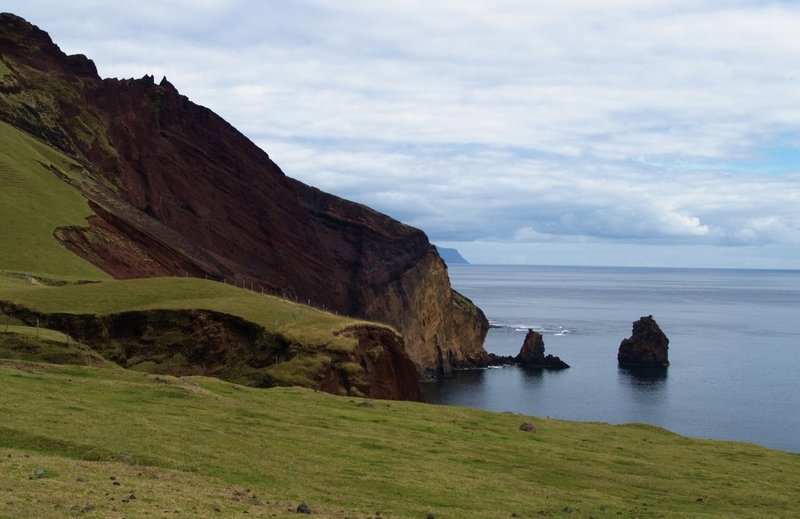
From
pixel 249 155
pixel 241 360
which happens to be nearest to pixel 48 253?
pixel 241 360

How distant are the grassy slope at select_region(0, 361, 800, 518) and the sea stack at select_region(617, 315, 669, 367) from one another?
374ft

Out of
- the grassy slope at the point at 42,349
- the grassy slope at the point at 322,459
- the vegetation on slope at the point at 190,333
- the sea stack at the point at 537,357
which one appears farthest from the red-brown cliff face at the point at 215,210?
the grassy slope at the point at 322,459

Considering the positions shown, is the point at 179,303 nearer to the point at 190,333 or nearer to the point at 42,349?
the point at 190,333

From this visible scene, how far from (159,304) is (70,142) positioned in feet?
241

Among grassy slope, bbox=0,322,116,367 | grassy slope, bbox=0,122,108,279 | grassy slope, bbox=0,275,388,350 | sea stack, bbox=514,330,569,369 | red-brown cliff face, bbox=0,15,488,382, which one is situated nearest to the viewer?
grassy slope, bbox=0,322,116,367

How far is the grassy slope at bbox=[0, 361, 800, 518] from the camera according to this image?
2620 centimetres

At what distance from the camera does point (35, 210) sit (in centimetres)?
9538

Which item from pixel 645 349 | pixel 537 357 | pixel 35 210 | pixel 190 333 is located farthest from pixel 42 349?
pixel 645 349

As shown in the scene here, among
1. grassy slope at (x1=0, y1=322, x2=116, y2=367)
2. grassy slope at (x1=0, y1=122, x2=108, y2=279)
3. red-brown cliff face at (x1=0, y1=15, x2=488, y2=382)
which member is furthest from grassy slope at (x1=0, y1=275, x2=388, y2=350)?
red-brown cliff face at (x1=0, y1=15, x2=488, y2=382)

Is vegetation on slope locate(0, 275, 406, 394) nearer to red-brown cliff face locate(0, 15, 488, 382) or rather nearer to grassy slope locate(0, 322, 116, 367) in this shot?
grassy slope locate(0, 322, 116, 367)

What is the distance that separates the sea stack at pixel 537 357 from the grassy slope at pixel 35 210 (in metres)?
85.0

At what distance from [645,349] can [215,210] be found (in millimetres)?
80779

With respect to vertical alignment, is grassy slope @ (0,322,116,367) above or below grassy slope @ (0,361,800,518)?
above

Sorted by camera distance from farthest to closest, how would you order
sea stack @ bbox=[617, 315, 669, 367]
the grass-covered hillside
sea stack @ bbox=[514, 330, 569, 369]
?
sea stack @ bbox=[617, 315, 669, 367]
sea stack @ bbox=[514, 330, 569, 369]
the grass-covered hillside
